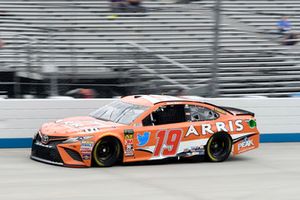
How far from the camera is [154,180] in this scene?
10.0 m

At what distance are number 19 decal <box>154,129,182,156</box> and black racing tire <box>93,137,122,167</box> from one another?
2.60ft

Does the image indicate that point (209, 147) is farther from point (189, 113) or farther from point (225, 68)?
point (225, 68)

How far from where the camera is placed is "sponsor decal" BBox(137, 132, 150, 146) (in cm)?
1123

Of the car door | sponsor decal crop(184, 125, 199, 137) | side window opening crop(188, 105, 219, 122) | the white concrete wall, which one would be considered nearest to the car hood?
the car door

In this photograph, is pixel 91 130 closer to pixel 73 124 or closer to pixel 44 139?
pixel 73 124

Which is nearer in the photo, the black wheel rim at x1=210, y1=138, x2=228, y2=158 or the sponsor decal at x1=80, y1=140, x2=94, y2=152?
the sponsor decal at x1=80, y1=140, x2=94, y2=152

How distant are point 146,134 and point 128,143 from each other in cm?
41

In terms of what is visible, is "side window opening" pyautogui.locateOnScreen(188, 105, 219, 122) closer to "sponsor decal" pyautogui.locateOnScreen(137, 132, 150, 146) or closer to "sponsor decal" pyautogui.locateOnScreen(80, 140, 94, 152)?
"sponsor decal" pyautogui.locateOnScreen(137, 132, 150, 146)

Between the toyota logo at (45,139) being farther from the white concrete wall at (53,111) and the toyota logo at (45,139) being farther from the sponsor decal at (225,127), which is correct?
the sponsor decal at (225,127)

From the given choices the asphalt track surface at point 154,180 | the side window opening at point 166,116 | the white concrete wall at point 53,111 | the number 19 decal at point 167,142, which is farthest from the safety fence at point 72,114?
the number 19 decal at point 167,142

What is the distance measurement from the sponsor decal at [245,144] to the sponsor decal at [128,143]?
2.35 meters

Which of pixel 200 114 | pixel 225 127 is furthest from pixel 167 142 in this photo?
pixel 225 127

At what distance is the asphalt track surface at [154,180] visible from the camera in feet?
28.8

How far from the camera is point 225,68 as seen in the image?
18.3m
